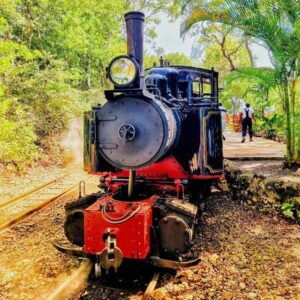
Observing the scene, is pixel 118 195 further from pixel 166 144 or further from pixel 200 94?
pixel 200 94

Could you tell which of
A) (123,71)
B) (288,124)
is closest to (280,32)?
(288,124)

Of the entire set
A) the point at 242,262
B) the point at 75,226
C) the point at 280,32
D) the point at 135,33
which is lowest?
the point at 242,262

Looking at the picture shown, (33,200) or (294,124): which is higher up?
(294,124)

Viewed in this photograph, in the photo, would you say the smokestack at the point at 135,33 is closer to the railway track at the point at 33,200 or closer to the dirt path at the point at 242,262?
Result: the dirt path at the point at 242,262

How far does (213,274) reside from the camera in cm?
363

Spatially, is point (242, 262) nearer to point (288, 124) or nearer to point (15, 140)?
point (288, 124)

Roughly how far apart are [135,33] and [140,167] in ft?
4.92

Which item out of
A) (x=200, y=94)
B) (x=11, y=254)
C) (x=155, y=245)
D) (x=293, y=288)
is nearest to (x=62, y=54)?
(x=200, y=94)

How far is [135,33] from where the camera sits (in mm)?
3643

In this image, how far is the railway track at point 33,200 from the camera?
606 cm

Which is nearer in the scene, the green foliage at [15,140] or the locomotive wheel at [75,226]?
the locomotive wheel at [75,226]

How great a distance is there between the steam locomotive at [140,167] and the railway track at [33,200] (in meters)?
2.51

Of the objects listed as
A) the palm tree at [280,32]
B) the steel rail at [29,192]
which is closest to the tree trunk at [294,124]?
the palm tree at [280,32]

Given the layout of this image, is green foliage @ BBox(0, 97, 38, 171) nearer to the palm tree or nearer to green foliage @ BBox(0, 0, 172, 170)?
green foliage @ BBox(0, 0, 172, 170)
